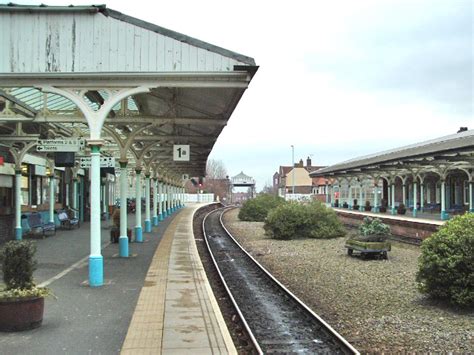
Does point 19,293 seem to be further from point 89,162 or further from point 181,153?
point 181,153

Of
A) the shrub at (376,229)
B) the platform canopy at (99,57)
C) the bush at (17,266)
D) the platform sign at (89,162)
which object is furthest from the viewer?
the shrub at (376,229)

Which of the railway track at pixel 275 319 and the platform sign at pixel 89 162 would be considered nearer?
the railway track at pixel 275 319

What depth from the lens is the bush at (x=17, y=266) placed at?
6.77 m

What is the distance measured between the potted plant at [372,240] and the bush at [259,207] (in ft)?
72.0

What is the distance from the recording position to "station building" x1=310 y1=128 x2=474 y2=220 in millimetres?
25766

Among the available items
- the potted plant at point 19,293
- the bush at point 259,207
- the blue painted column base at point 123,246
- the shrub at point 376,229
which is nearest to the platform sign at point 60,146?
the potted plant at point 19,293

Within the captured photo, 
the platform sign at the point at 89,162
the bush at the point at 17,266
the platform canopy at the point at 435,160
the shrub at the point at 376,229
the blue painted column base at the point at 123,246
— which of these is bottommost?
the blue painted column base at the point at 123,246

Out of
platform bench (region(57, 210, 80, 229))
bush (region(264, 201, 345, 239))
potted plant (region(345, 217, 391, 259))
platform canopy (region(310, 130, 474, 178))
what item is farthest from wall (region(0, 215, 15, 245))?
platform canopy (region(310, 130, 474, 178))

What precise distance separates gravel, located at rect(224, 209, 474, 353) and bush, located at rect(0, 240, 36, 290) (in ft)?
13.9

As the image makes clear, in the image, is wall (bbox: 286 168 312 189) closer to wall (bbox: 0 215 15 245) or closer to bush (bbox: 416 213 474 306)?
wall (bbox: 0 215 15 245)

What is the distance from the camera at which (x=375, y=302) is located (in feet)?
31.6

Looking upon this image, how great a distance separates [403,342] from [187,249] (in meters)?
11.4

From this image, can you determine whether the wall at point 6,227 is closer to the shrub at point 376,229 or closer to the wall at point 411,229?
the shrub at point 376,229

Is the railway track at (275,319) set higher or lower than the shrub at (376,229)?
lower
